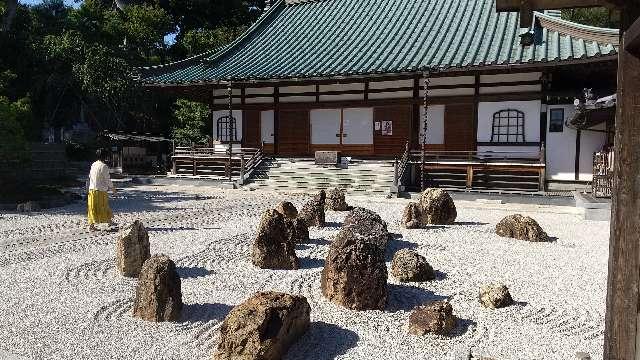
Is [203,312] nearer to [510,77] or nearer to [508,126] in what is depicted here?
[508,126]

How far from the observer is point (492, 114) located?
50.8 ft

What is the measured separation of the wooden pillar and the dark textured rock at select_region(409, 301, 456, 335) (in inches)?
73.2

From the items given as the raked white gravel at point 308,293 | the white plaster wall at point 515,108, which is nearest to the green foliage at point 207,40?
the white plaster wall at point 515,108

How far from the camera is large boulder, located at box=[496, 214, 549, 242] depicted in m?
8.20

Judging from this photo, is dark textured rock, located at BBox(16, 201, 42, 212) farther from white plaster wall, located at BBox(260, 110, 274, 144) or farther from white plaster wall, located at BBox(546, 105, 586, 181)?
white plaster wall, located at BBox(546, 105, 586, 181)

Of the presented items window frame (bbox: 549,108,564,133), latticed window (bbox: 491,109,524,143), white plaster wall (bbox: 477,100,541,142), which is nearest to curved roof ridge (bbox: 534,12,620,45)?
window frame (bbox: 549,108,564,133)

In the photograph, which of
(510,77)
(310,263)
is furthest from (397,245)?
(510,77)

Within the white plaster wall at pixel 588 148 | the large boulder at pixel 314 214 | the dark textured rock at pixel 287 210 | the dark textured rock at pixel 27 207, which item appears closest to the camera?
the dark textured rock at pixel 287 210

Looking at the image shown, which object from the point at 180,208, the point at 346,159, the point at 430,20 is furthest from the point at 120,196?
the point at 430,20

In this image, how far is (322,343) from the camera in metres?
4.29

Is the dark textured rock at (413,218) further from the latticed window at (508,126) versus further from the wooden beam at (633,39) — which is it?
the latticed window at (508,126)

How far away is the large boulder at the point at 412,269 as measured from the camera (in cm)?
589

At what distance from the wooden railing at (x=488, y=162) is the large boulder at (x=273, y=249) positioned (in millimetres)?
8888

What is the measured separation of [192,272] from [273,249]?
112cm
